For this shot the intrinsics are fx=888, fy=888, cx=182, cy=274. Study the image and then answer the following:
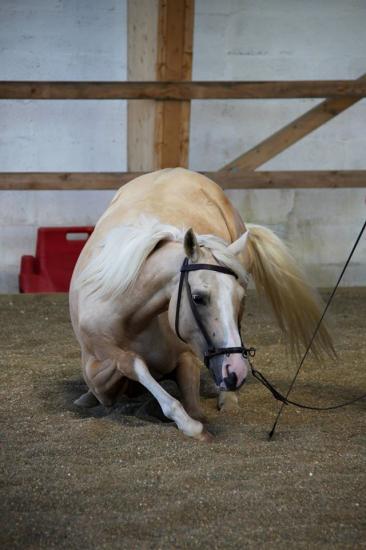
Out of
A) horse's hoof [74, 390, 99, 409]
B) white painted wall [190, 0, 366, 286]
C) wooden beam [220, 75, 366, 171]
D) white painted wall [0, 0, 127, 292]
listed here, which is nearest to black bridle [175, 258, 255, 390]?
horse's hoof [74, 390, 99, 409]

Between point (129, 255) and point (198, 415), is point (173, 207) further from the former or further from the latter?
point (198, 415)

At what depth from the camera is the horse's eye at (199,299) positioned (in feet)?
10.7

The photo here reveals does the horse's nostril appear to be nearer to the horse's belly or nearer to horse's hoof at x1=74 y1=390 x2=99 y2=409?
the horse's belly

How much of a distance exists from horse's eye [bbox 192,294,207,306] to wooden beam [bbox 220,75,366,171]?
353 centimetres

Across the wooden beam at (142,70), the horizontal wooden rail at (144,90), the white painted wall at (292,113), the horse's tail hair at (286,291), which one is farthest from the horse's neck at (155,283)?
the white painted wall at (292,113)

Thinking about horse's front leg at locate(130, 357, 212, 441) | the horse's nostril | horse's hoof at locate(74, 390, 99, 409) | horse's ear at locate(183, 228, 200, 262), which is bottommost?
horse's hoof at locate(74, 390, 99, 409)

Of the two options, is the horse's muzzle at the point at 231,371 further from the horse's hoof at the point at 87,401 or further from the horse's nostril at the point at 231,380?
the horse's hoof at the point at 87,401

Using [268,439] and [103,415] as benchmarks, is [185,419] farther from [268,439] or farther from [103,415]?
[103,415]

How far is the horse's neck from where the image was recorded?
342 cm

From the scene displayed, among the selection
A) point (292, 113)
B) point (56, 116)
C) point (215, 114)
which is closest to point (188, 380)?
point (56, 116)

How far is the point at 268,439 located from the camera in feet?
11.2

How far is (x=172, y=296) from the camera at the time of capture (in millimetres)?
3391

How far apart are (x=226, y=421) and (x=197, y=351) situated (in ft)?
1.68

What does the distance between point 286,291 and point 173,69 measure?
108 inches
